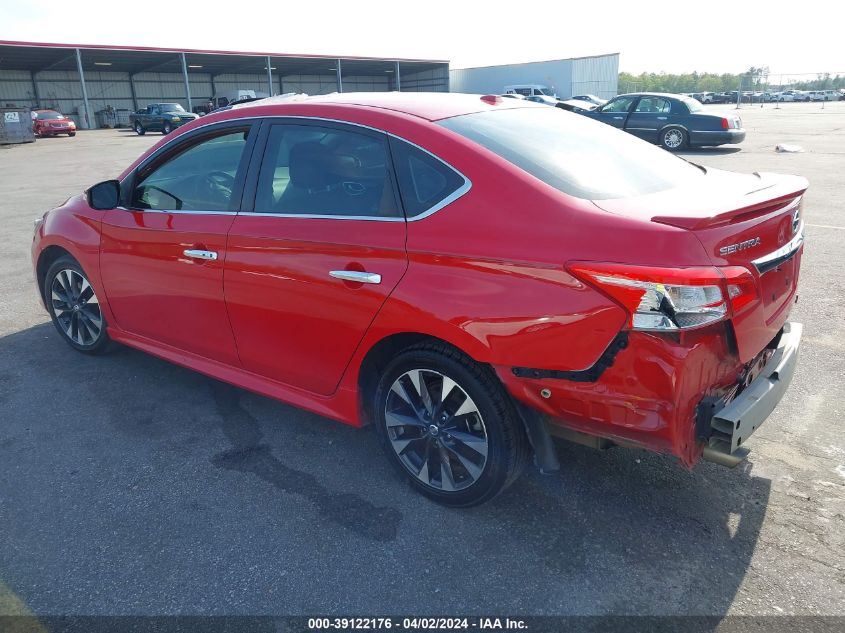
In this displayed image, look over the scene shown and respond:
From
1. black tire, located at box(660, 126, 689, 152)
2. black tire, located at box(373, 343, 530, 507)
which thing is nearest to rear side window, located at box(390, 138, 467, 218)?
black tire, located at box(373, 343, 530, 507)

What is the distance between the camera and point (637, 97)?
18078 mm

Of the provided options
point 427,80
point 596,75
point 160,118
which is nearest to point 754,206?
point 160,118

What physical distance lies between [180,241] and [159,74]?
53.2 meters

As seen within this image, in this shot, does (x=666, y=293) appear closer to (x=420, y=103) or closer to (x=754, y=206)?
(x=754, y=206)

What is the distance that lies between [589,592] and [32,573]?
86.4 inches

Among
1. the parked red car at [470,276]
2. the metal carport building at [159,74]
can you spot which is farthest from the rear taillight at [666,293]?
the metal carport building at [159,74]

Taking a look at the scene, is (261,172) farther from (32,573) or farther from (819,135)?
(819,135)

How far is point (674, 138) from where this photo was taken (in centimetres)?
1788

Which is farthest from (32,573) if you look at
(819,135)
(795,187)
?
(819,135)

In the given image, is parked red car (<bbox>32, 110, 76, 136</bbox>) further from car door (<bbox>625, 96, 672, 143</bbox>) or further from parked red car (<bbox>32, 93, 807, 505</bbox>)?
parked red car (<bbox>32, 93, 807, 505</bbox>)

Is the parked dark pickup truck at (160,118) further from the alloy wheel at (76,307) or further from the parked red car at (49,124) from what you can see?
the alloy wheel at (76,307)

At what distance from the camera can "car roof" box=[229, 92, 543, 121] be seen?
3.13 meters

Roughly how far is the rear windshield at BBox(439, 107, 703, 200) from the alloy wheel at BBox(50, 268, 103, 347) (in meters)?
2.94

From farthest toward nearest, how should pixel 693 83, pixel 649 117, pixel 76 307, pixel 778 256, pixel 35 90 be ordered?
pixel 693 83 < pixel 35 90 < pixel 649 117 < pixel 76 307 < pixel 778 256
